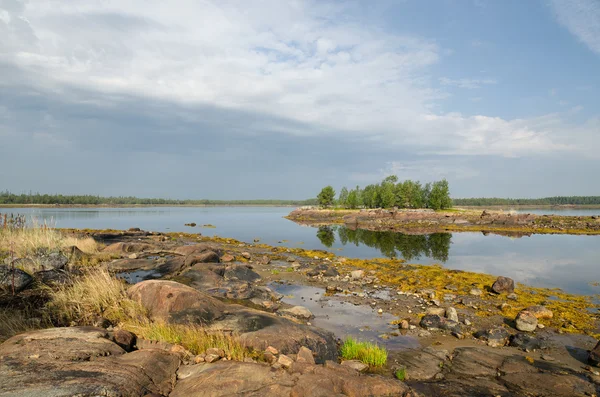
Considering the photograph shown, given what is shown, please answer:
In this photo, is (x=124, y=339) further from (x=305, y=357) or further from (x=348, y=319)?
(x=348, y=319)

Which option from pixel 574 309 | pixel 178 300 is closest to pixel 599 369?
pixel 574 309

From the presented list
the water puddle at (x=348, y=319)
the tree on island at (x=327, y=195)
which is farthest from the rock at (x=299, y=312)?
the tree on island at (x=327, y=195)

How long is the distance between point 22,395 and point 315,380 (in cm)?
475

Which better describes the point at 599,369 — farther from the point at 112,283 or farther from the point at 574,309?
the point at 112,283

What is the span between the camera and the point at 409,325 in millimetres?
12492

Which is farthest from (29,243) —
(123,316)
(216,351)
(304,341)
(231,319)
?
(304,341)

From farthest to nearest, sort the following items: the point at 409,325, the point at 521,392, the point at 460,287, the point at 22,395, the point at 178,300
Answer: the point at 460,287
the point at 409,325
the point at 178,300
the point at 521,392
the point at 22,395

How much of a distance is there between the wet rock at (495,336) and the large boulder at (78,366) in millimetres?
9876

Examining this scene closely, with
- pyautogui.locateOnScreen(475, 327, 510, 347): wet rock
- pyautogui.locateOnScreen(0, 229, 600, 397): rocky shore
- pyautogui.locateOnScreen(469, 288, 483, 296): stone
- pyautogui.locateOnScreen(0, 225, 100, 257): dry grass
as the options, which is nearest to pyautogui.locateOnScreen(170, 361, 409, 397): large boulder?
pyautogui.locateOnScreen(0, 229, 600, 397): rocky shore

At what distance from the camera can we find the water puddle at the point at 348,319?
1127cm

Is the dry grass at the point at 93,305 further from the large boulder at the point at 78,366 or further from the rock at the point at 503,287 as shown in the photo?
the rock at the point at 503,287

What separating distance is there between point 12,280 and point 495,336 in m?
16.4

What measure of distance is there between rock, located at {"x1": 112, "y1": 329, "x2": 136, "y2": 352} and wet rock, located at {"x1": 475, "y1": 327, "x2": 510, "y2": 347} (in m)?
10.8

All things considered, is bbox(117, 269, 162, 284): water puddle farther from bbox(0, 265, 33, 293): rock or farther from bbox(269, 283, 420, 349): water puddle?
bbox(269, 283, 420, 349): water puddle
